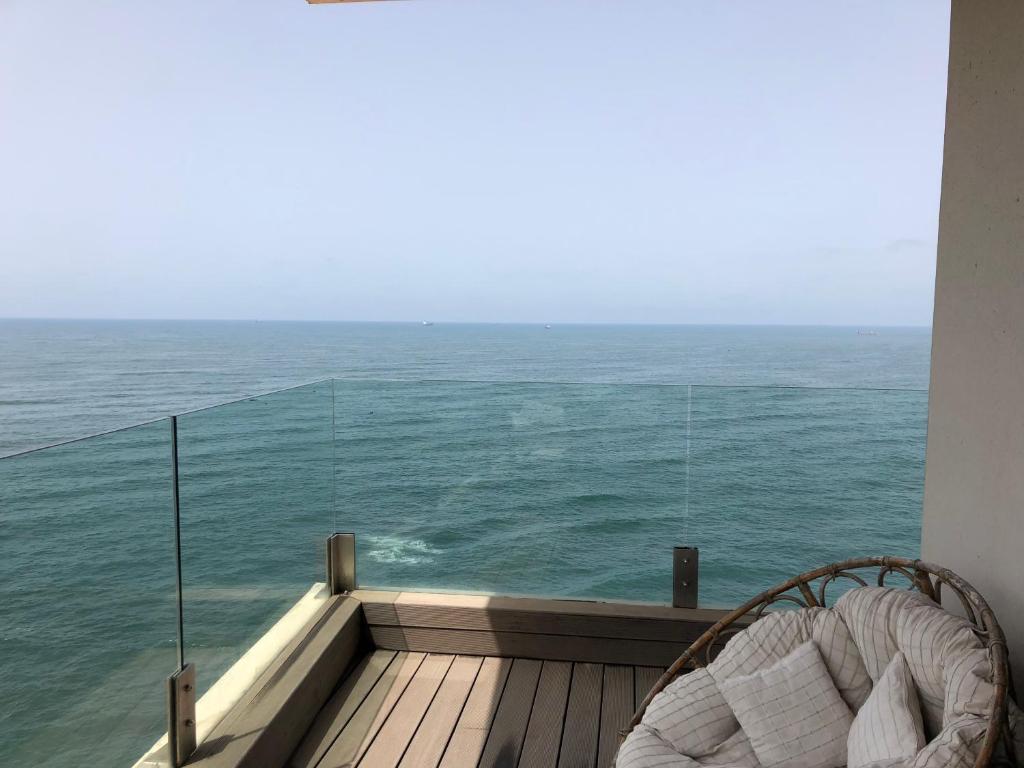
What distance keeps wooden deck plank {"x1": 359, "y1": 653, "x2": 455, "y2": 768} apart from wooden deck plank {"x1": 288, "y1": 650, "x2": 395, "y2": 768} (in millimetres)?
129

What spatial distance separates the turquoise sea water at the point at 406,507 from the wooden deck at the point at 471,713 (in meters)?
0.33

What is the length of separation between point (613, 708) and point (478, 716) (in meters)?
0.43

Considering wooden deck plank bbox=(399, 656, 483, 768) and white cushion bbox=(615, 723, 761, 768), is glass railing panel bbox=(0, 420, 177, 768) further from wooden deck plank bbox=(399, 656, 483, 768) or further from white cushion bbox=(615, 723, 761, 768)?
white cushion bbox=(615, 723, 761, 768)

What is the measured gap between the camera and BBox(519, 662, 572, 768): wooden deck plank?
2.21 metres

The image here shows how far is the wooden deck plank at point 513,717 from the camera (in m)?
2.22

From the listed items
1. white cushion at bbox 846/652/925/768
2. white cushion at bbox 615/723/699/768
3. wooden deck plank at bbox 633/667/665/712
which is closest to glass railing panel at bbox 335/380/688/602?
wooden deck plank at bbox 633/667/665/712

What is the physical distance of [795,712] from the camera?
1718 mm

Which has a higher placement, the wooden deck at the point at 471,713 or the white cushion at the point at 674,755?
the white cushion at the point at 674,755

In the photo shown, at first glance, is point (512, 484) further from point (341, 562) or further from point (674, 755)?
point (674, 755)

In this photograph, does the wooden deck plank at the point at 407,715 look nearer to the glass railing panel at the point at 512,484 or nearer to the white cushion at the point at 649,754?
the glass railing panel at the point at 512,484

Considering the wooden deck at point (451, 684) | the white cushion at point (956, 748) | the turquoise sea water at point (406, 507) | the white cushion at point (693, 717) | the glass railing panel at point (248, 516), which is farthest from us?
the wooden deck at point (451, 684)

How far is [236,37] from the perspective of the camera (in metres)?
31.5

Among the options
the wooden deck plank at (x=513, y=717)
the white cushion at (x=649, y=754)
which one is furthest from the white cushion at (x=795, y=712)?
the wooden deck plank at (x=513, y=717)

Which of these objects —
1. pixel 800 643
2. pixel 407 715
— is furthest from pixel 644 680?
pixel 800 643
